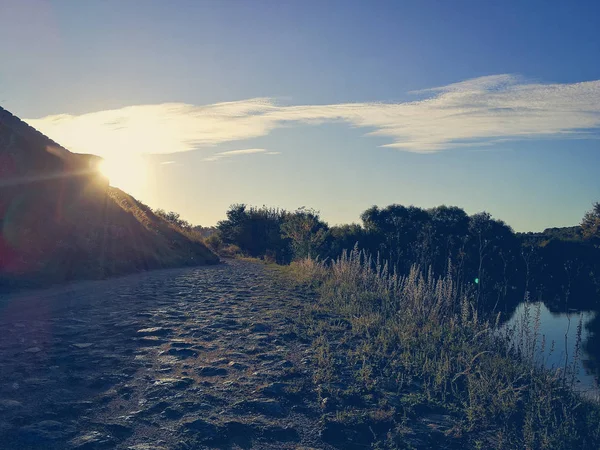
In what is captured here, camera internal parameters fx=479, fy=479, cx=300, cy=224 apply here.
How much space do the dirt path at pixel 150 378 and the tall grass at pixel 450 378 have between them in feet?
2.35

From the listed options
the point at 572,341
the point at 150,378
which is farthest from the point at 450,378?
the point at 572,341

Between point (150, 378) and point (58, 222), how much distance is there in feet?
41.1

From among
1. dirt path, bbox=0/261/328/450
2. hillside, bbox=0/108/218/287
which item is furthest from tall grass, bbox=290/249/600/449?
hillside, bbox=0/108/218/287

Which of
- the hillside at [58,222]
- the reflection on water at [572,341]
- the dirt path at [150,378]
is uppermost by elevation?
the hillside at [58,222]

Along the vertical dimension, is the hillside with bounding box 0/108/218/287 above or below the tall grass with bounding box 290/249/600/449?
above

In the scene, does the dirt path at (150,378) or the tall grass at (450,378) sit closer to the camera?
the dirt path at (150,378)

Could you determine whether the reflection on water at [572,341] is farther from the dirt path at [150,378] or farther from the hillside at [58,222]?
the hillside at [58,222]

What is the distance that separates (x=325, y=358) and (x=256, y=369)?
0.97m

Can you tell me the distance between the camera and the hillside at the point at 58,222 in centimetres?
1399

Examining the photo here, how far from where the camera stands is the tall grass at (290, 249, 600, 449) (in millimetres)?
4719

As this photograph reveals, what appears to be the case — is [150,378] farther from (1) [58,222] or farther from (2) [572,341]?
(2) [572,341]

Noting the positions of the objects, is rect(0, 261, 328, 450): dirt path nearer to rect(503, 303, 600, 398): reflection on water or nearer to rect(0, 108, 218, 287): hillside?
rect(503, 303, 600, 398): reflection on water

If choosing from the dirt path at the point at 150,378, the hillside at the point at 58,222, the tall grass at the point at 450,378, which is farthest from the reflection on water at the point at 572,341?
the hillside at the point at 58,222

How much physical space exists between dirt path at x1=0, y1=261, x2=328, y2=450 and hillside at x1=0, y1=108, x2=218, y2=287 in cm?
404
